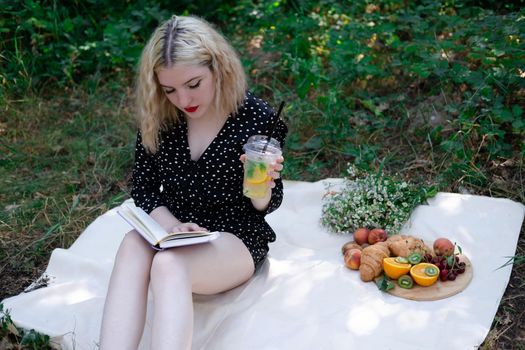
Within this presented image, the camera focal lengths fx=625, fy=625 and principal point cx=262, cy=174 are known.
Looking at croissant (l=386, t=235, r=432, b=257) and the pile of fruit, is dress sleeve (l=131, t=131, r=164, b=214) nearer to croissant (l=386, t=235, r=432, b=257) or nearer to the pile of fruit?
the pile of fruit

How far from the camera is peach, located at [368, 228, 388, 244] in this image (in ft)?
10.8

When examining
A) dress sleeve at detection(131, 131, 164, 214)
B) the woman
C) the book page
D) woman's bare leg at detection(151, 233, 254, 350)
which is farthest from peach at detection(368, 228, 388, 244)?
the book page

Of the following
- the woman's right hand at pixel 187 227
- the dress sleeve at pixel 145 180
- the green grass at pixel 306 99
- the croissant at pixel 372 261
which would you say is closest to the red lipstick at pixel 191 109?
the dress sleeve at pixel 145 180

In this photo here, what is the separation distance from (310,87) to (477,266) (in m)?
2.26

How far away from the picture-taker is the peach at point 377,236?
10.8ft

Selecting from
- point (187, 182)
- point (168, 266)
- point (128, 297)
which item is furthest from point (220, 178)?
point (128, 297)

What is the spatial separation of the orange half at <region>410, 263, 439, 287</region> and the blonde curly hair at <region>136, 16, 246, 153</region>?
1132 millimetres

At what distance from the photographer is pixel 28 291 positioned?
3250 millimetres

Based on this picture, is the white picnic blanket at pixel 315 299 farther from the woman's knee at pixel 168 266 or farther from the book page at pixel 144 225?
the book page at pixel 144 225

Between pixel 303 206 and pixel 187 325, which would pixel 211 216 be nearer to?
pixel 187 325

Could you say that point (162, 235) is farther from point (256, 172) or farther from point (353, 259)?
point (353, 259)

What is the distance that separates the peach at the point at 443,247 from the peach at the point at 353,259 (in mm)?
383

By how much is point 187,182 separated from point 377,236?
1057 millimetres

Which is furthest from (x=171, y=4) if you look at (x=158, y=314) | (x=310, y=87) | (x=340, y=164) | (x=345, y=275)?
(x=158, y=314)
